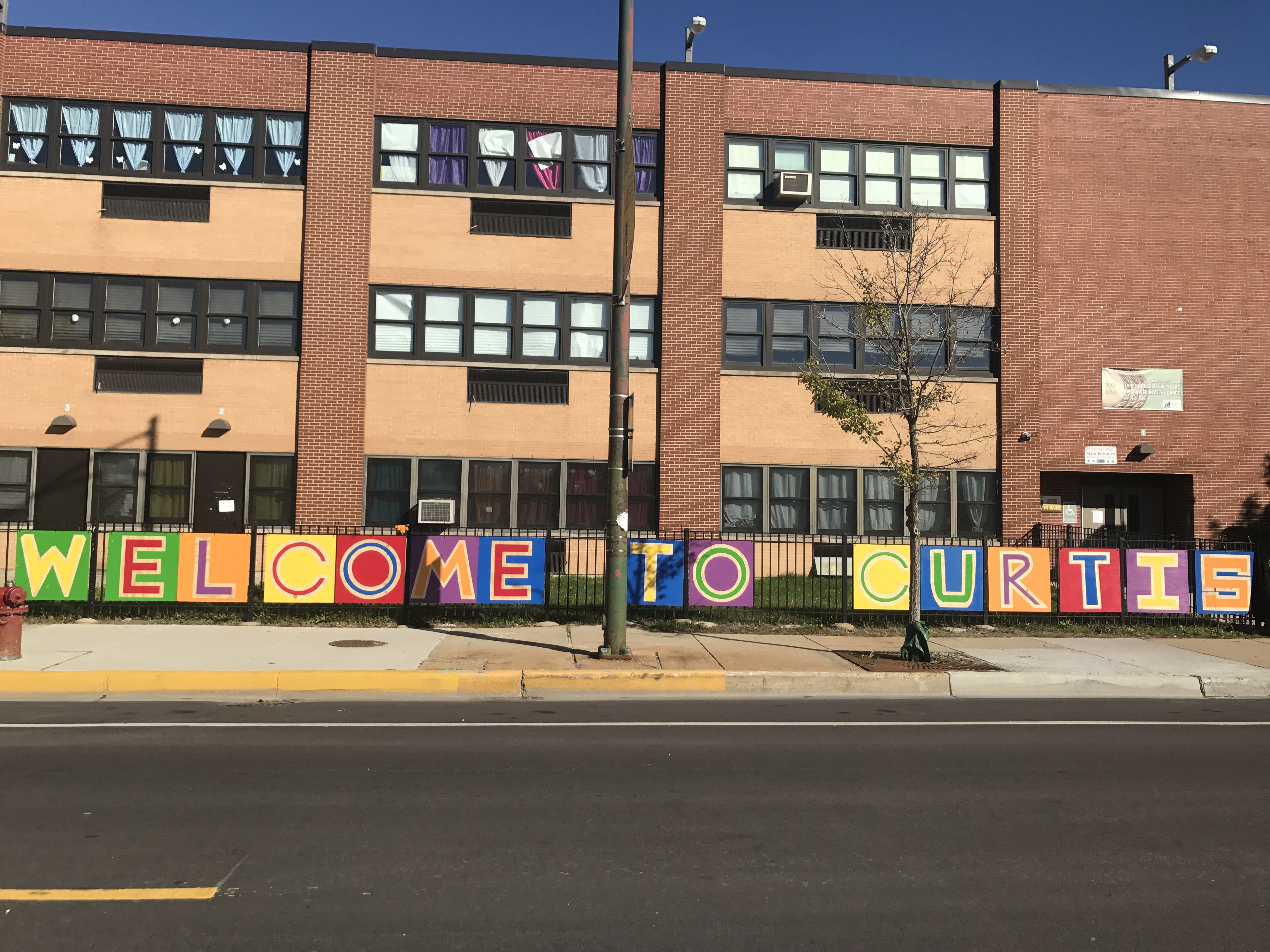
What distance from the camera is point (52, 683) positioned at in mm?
10109

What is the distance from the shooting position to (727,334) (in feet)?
69.5

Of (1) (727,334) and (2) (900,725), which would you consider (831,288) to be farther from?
(2) (900,725)

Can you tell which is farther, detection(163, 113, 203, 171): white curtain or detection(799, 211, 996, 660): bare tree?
detection(163, 113, 203, 171): white curtain

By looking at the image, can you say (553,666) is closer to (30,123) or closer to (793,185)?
(793,185)

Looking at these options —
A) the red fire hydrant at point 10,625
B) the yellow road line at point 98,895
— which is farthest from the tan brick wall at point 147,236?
the yellow road line at point 98,895

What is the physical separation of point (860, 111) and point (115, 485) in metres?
17.8

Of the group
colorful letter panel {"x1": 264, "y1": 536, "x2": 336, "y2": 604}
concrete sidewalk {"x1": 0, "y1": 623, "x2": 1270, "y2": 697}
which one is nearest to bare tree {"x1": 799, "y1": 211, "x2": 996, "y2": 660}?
concrete sidewalk {"x1": 0, "y1": 623, "x2": 1270, "y2": 697}

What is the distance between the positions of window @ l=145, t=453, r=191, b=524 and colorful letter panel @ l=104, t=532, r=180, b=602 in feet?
20.5

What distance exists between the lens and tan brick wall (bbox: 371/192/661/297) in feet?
67.5

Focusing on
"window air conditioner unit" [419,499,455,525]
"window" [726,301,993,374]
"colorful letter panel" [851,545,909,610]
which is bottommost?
"colorful letter panel" [851,545,909,610]

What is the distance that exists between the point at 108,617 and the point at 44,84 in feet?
41.3

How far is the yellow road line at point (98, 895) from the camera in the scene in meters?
4.47

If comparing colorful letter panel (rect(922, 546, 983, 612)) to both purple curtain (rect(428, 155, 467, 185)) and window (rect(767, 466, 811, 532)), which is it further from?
purple curtain (rect(428, 155, 467, 185))

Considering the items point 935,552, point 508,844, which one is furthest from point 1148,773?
point 935,552
